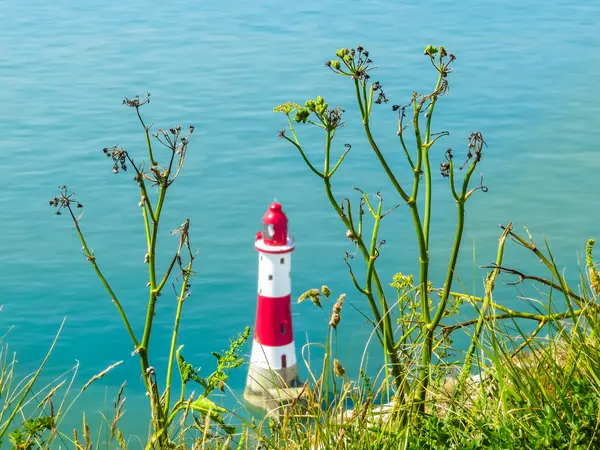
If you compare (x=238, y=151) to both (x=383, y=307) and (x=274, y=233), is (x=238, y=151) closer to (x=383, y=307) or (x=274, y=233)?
(x=274, y=233)

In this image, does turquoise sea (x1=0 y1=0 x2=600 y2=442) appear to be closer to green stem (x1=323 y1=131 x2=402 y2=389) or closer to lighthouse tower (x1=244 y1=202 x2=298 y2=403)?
lighthouse tower (x1=244 y1=202 x2=298 y2=403)

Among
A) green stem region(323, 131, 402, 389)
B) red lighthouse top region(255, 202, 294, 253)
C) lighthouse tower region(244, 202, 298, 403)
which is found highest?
green stem region(323, 131, 402, 389)

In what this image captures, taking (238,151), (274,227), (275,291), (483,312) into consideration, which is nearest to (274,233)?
(274,227)

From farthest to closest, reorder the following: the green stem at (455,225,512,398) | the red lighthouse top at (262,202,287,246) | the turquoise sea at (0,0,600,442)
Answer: the turquoise sea at (0,0,600,442) → the red lighthouse top at (262,202,287,246) → the green stem at (455,225,512,398)

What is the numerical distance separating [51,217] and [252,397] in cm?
787

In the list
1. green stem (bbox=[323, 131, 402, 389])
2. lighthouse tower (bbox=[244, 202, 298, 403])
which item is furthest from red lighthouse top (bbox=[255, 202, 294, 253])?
green stem (bbox=[323, 131, 402, 389])

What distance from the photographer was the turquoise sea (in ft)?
50.8

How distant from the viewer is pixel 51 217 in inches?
752

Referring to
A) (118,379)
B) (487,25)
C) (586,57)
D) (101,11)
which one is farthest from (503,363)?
(101,11)

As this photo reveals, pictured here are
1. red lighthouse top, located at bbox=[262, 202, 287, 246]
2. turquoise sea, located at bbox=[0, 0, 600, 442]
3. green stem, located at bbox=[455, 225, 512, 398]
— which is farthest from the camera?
turquoise sea, located at bbox=[0, 0, 600, 442]

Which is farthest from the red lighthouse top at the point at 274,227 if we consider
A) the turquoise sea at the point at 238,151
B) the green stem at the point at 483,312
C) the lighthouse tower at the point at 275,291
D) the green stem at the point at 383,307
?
the green stem at the point at 483,312

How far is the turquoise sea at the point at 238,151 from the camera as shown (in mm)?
15484

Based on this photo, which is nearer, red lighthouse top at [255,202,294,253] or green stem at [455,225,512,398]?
green stem at [455,225,512,398]

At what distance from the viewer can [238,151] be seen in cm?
2192
